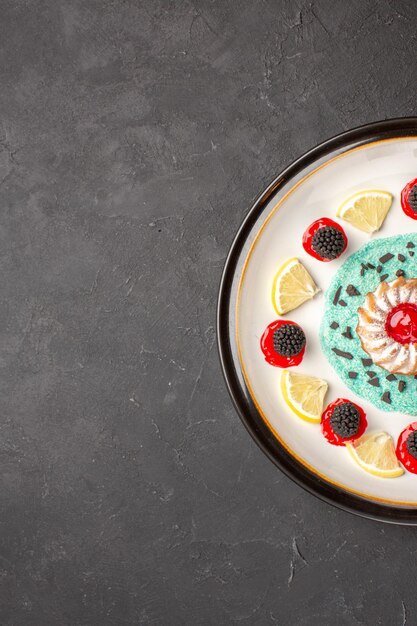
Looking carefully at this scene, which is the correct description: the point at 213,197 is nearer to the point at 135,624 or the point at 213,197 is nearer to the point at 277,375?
the point at 277,375

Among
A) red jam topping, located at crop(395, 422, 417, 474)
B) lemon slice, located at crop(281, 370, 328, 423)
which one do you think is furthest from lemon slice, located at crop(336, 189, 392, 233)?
red jam topping, located at crop(395, 422, 417, 474)

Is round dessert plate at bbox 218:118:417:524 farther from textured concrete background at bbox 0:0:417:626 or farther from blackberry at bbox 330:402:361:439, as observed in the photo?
textured concrete background at bbox 0:0:417:626

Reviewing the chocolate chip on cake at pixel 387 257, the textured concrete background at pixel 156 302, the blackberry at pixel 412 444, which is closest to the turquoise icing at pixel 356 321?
the chocolate chip on cake at pixel 387 257

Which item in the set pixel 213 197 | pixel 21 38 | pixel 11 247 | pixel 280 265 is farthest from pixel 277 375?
pixel 21 38

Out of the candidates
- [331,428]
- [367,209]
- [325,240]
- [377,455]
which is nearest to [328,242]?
[325,240]

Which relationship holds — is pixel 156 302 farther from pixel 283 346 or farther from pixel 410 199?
pixel 410 199
